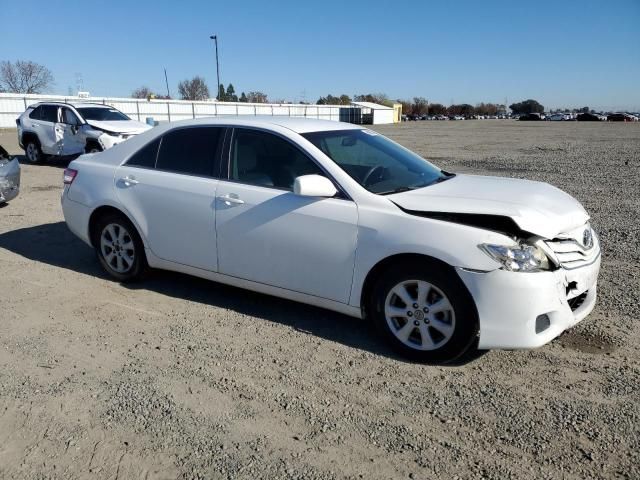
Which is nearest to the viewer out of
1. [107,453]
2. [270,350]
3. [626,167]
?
[107,453]

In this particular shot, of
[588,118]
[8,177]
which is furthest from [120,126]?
[588,118]

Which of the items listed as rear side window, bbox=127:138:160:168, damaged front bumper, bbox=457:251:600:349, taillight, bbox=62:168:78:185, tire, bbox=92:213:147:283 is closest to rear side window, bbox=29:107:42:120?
taillight, bbox=62:168:78:185

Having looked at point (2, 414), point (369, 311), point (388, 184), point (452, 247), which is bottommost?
point (2, 414)

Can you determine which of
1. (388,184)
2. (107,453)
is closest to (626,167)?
(388,184)

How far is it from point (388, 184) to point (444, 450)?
198 centimetres

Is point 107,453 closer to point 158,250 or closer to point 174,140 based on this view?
point 158,250

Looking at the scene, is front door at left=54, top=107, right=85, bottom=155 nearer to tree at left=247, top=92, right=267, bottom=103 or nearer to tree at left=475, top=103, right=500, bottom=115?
tree at left=247, top=92, right=267, bottom=103

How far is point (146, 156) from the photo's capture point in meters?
5.03

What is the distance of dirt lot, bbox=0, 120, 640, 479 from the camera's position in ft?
8.66

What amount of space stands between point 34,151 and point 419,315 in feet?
48.8

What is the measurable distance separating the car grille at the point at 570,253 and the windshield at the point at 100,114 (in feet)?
44.6

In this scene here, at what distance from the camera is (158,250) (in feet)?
15.9

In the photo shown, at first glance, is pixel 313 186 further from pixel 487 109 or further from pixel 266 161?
pixel 487 109

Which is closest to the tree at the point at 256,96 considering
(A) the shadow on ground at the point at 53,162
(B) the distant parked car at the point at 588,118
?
(B) the distant parked car at the point at 588,118
